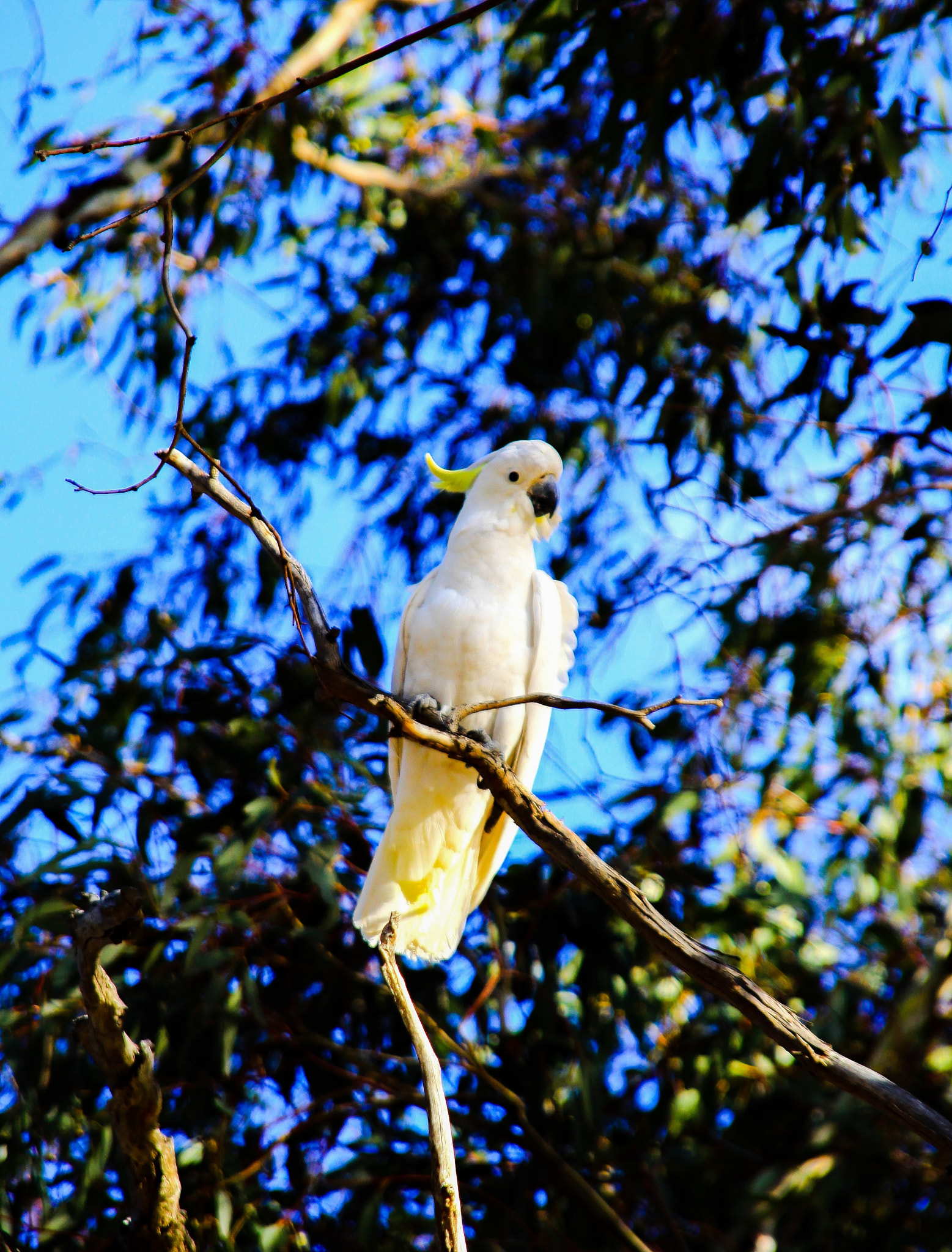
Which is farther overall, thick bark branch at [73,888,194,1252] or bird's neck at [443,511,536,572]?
bird's neck at [443,511,536,572]

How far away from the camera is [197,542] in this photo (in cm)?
332

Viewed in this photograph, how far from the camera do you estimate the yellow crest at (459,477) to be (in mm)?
2062

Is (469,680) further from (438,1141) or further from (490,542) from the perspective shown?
(438,1141)

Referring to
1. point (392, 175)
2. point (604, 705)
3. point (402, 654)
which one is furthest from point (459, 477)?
point (392, 175)

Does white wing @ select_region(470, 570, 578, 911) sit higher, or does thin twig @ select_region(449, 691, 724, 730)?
white wing @ select_region(470, 570, 578, 911)

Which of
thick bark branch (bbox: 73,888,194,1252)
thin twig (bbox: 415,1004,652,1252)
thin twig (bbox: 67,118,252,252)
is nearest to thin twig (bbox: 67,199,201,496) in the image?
thin twig (bbox: 67,118,252,252)

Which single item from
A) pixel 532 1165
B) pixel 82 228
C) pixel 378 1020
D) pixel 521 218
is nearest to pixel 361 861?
pixel 378 1020

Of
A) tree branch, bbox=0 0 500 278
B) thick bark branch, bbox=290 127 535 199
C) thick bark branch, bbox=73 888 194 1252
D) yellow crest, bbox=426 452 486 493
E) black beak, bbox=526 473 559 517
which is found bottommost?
thick bark branch, bbox=73 888 194 1252

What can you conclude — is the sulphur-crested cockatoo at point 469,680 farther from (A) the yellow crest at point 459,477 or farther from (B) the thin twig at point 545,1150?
(B) the thin twig at point 545,1150

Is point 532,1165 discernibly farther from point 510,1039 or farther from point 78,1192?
point 78,1192

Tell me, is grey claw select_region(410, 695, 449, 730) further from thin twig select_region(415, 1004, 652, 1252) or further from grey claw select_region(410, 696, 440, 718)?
thin twig select_region(415, 1004, 652, 1252)

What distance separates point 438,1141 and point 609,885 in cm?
33

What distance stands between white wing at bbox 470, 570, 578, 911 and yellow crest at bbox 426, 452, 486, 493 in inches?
8.0

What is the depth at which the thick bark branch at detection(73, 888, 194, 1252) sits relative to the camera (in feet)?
4.92
